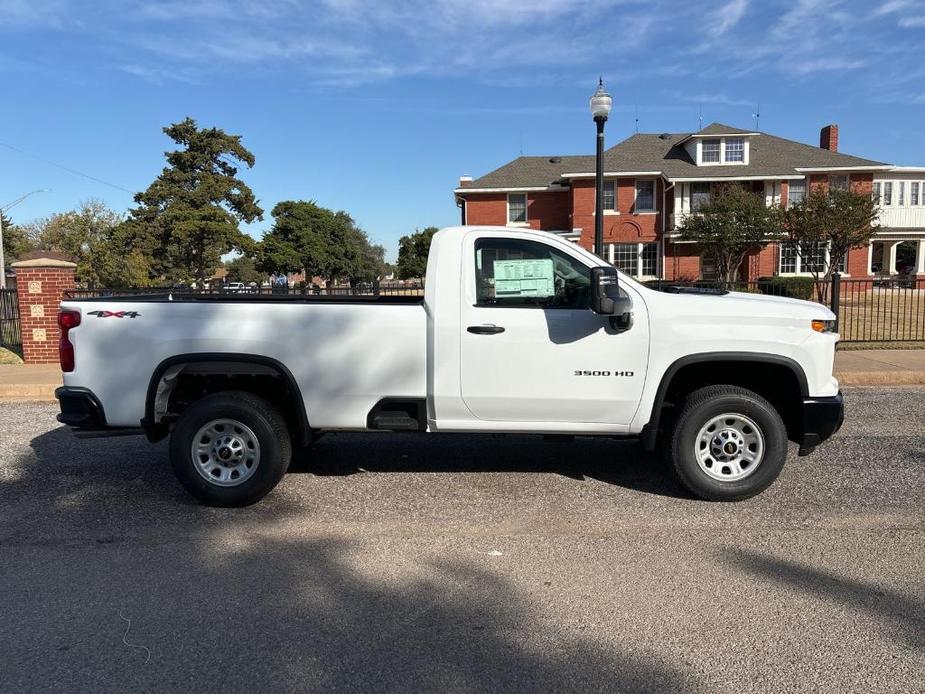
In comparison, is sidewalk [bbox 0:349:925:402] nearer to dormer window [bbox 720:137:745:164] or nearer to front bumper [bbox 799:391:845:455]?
front bumper [bbox 799:391:845:455]

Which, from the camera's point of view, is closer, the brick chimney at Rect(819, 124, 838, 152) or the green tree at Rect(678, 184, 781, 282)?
the green tree at Rect(678, 184, 781, 282)

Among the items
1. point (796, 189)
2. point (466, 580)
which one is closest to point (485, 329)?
point (466, 580)

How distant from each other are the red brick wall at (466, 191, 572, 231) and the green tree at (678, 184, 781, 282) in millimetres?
9134

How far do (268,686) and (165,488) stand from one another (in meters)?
3.09

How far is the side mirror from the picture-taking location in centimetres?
455

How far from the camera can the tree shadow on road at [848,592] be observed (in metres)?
3.25

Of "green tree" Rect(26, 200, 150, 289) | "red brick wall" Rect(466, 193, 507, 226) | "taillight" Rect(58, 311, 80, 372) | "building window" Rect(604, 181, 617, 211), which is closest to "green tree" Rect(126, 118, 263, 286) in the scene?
"green tree" Rect(26, 200, 150, 289)

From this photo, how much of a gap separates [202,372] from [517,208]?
35112 millimetres

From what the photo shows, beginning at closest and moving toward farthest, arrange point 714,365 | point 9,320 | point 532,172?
point 714,365 < point 9,320 < point 532,172

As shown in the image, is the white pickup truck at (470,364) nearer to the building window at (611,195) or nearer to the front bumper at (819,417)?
the front bumper at (819,417)

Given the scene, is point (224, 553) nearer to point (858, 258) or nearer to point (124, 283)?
point (124, 283)

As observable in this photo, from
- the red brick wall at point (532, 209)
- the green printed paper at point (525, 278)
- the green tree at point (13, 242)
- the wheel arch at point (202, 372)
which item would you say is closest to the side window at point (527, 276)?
the green printed paper at point (525, 278)

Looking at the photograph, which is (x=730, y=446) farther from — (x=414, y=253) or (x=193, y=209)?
(x=414, y=253)

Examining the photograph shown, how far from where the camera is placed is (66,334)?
487 centimetres
